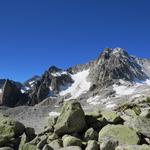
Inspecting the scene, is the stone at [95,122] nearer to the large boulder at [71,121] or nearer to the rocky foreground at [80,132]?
the rocky foreground at [80,132]

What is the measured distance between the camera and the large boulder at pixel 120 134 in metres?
28.1

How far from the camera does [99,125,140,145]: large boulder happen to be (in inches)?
1108

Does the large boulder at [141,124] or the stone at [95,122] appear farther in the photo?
the stone at [95,122]

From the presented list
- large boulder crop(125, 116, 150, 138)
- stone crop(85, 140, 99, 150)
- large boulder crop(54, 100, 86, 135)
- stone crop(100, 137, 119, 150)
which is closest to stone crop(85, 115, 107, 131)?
large boulder crop(54, 100, 86, 135)

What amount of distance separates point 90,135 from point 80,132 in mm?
1779

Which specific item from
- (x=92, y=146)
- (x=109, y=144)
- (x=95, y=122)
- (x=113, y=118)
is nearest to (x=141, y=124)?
(x=113, y=118)

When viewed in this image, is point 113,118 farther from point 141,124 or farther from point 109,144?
point 109,144

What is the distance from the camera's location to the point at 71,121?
3150 centimetres

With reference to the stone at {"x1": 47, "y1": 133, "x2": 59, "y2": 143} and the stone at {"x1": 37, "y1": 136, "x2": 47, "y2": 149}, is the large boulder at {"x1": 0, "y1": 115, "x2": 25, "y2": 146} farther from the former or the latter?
the stone at {"x1": 47, "y1": 133, "x2": 59, "y2": 143}

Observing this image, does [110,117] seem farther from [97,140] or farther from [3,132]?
[3,132]

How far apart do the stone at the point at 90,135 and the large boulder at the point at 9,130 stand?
7318 mm

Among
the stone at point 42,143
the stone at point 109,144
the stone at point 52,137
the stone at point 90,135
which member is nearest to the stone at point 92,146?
the stone at point 109,144

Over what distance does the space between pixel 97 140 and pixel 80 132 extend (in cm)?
233

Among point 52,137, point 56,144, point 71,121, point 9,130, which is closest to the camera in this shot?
point 56,144
